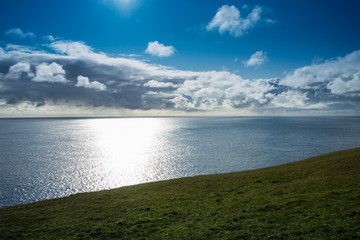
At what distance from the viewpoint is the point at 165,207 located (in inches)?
1211

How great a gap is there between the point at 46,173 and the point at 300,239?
258 feet

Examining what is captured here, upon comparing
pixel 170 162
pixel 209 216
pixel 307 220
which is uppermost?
pixel 307 220

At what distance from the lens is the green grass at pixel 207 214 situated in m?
20.3

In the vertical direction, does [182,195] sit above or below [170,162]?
above

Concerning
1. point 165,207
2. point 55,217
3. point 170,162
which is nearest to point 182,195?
point 165,207

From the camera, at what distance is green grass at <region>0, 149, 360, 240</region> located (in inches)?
798

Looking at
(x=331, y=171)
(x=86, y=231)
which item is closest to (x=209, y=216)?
(x=86, y=231)

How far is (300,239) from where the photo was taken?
1781 cm

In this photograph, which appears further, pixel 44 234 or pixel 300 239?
pixel 44 234

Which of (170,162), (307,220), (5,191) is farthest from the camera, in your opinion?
(170,162)

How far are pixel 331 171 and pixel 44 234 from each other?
48.3 m

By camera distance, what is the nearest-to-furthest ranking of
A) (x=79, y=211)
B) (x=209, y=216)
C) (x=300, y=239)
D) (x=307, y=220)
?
(x=300, y=239) < (x=307, y=220) < (x=209, y=216) < (x=79, y=211)

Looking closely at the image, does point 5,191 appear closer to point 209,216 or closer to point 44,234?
point 44,234

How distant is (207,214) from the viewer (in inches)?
1040
